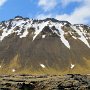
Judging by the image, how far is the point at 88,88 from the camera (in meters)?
55.2

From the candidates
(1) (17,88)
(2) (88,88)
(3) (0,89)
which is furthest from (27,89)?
(2) (88,88)

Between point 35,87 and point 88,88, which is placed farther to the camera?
point 35,87

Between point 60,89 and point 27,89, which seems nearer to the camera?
point 60,89

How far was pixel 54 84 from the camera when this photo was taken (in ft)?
192

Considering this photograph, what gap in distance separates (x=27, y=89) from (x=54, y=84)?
461 cm

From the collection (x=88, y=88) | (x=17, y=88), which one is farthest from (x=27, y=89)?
(x=88, y=88)

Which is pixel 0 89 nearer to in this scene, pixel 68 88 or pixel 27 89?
pixel 27 89

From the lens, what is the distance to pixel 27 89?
57.5 metres

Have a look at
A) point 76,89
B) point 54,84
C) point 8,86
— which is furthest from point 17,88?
point 76,89

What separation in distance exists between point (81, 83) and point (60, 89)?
6.55m

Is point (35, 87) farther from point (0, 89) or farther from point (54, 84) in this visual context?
point (0, 89)

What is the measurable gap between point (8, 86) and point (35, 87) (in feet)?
16.2

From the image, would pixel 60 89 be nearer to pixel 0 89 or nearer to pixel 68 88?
pixel 68 88

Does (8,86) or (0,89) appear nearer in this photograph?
(0,89)
